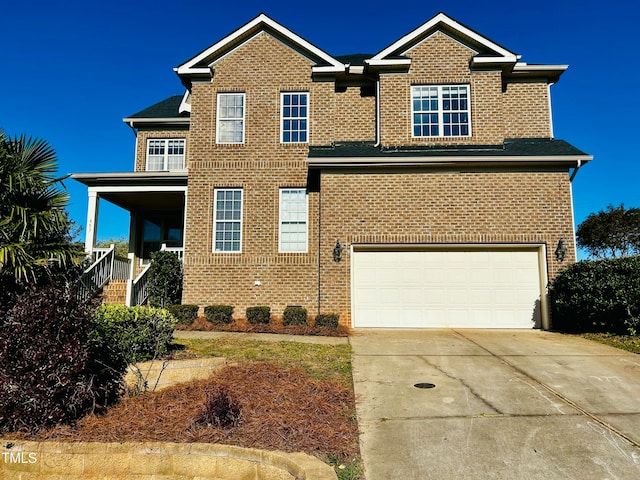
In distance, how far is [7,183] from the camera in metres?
7.55

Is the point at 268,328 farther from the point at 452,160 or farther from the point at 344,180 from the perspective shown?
the point at 452,160

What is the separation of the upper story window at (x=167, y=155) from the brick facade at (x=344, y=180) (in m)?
3.94

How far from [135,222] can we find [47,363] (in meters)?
14.3

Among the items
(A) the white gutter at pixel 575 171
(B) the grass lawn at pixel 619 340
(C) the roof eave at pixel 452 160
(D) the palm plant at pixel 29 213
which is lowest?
(B) the grass lawn at pixel 619 340

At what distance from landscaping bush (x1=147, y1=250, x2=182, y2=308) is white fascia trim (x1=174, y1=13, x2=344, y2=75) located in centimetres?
597

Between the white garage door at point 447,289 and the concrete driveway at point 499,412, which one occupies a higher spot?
the white garage door at point 447,289

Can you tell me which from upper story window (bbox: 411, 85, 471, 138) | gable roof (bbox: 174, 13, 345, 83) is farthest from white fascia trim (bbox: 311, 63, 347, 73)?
upper story window (bbox: 411, 85, 471, 138)

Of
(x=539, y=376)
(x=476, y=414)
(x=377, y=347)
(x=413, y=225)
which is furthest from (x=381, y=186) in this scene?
(x=476, y=414)

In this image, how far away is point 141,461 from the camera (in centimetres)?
386

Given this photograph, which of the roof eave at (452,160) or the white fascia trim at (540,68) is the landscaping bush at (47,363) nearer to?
the roof eave at (452,160)

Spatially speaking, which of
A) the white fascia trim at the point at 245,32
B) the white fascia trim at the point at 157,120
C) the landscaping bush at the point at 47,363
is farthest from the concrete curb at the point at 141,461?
the white fascia trim at the point at 157,120

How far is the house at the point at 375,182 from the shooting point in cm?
1186

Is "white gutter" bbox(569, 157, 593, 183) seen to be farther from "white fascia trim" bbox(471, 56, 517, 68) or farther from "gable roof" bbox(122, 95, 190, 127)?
"gable roof" bbox(122, 95, 190, 127)

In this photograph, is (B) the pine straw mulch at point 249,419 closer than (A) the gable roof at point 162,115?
Yes
